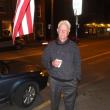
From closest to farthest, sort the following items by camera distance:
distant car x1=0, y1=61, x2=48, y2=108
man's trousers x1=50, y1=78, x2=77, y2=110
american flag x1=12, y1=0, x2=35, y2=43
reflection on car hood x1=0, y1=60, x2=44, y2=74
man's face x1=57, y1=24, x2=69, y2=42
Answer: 1. american flag x1=12, y1=0, x2=35, y2=43
2. man's face x1=57, y1=24, x2=69, y2=42
3. man's trousers x1=50, y1=78, x2=77, y2=110
4. distant car x1=0, y1=61, x2=48, y2=108
5. reflection on car hood x1=0, y1=60, x2=44, y2=74

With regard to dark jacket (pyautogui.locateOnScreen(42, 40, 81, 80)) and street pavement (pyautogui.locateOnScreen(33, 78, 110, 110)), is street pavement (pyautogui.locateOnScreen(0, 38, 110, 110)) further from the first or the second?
dark jacket (pyautogui.locateOnScreen(42, 40, 81, 80))

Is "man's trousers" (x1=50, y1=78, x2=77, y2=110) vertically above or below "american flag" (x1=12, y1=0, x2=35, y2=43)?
below

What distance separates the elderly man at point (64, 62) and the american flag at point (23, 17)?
1.81ft

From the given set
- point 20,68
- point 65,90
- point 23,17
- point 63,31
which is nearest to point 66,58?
point 63,31

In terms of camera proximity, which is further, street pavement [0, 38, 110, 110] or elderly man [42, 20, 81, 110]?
street pavement [0, 38, 110, 110]

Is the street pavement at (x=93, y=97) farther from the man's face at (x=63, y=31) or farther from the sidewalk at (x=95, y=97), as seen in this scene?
the man's face at (x=63, y=31)

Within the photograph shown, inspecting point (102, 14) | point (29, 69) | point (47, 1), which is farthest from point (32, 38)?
point (29, 69)

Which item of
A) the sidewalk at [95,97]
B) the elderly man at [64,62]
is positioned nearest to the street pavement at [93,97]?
the sidewalk at [95,97]

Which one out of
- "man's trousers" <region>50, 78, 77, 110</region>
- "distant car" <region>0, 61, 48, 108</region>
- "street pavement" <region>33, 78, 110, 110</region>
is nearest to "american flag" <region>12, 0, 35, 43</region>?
"man's trousers" <region>50, 78, 77, 110</region>

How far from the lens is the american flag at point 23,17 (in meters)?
5.11

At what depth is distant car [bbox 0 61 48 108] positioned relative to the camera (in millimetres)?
7852

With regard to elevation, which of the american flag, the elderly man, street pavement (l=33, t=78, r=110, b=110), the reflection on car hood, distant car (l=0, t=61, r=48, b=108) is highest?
the american flag

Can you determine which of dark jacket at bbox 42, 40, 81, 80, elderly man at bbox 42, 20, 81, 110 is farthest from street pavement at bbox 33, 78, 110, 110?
dark jacket at bbox 42, 40, 81, 80

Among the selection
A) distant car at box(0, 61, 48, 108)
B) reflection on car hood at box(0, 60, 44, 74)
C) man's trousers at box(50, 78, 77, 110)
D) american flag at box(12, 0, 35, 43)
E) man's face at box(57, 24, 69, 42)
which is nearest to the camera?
american flag at box(12, 0, 35, 43)
